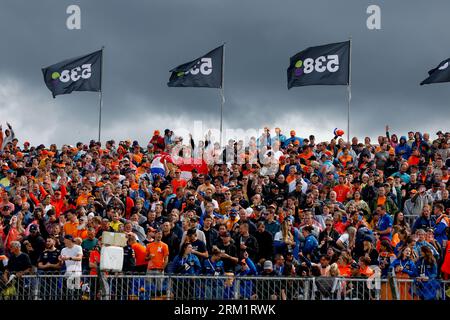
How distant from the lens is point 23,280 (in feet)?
64.1

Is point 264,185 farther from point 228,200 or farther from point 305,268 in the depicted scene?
point 305,268

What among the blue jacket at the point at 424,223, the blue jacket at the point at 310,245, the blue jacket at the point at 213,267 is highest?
the blue jacket at the point at 424,223

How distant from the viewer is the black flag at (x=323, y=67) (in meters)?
34.7

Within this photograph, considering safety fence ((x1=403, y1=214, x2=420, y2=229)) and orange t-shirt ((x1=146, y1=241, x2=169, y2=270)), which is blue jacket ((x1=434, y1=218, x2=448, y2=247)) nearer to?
safety fence ((x1=403, y1=214, x2=420, y2=229))

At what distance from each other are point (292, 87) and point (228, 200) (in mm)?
10623

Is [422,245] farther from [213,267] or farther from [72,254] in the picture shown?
[72,254]

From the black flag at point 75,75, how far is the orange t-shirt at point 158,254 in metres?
16.4

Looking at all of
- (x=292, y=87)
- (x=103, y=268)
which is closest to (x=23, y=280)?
(x=103, y=268)

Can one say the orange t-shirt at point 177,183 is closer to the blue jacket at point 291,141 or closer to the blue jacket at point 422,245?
the blue jacket at point 291,141

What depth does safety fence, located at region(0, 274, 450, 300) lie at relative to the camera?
58.6ft

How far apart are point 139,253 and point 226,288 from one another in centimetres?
373

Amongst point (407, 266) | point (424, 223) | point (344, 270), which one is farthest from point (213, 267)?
point (424, 223)

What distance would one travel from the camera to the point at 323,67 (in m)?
34.8

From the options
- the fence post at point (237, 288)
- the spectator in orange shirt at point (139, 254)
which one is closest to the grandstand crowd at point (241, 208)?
the spectator in orange shirt at point (139, 254)
